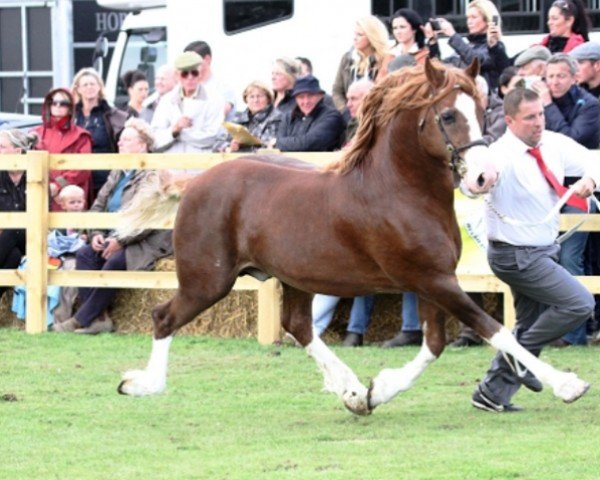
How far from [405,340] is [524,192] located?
Result: 3718 millimetres

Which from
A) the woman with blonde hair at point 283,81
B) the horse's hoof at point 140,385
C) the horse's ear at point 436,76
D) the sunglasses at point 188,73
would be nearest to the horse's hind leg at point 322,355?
the horse's hoof at point 140,385

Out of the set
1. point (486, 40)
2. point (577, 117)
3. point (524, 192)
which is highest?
point (486, 40)

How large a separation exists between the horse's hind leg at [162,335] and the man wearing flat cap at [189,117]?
439 centimetres

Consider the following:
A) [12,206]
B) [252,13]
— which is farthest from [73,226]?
[252,13]

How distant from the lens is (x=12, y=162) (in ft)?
44.9

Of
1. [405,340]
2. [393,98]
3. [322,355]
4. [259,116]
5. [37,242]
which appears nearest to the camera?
[393,98]

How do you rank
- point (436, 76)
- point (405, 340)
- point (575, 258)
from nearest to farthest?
point (436, 76) → point (575, 258) → point (405, 340)

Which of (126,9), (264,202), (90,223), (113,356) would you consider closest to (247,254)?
(264,202)

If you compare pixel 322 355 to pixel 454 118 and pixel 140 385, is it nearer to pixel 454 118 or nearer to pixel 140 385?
pixel 140 385

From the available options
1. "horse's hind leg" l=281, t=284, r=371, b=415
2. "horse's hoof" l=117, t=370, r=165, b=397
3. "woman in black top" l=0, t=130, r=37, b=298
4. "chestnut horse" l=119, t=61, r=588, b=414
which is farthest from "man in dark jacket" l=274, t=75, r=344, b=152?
"horse's hoof" l=117, t=370, r=165, b=397

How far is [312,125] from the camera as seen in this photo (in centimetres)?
1331

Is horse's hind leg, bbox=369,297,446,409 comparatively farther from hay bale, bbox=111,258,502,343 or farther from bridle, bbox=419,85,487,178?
hay bale, bbox=111,258,502,343

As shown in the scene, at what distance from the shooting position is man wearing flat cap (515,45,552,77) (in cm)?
1300

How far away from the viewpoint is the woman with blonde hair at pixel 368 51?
1377 cm
